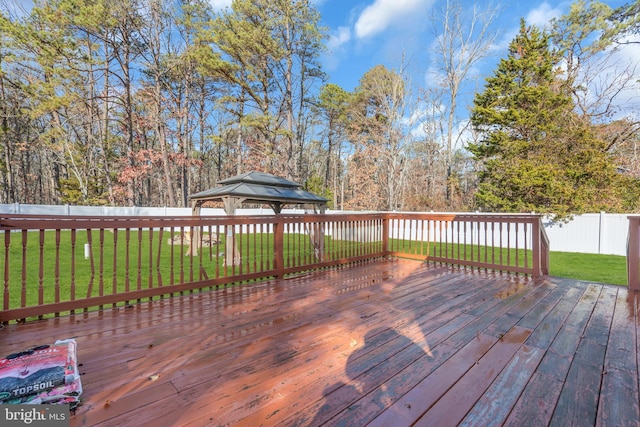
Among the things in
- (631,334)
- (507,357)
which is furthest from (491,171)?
(507,357)

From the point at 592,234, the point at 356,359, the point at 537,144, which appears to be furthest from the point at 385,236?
the point at 537,144

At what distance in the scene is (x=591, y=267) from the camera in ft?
20.5

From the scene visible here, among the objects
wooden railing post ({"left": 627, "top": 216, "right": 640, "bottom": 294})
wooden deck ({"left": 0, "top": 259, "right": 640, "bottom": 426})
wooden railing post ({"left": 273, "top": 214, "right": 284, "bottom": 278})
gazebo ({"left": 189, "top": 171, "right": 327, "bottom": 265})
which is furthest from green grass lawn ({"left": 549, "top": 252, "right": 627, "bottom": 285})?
gazebo ({"left": 189, "top": 171, "right": 327, "bottom": 265})

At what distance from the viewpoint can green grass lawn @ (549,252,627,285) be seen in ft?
17.0

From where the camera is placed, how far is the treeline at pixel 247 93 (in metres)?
11.5

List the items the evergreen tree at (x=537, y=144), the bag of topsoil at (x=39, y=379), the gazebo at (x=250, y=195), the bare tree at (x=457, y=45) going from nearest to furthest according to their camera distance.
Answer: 1. the bag of topsoil at (x=39, y=379)
2. the gazebo at (x=250, y=195)
3. the evergreen tree at (x=537, y=144)
4. the bare tree at (x=457, y=45)

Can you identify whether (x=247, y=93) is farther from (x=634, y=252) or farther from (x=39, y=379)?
(x=39, y=379)

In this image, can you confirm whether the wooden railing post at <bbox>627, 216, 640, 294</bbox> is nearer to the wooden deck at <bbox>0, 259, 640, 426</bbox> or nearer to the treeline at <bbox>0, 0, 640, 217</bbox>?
the wooden deck at <bbox>0, 259, 640, 426</bbox>

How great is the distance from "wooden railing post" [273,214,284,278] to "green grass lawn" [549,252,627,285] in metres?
5.10

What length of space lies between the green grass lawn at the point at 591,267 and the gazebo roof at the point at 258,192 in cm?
560

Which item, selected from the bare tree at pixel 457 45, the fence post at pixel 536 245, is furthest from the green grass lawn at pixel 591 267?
the bare tree at pixel 457 45

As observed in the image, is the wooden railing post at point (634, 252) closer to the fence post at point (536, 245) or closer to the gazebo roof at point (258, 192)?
the fence post at point (536, 245)

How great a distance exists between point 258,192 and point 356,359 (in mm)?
5699

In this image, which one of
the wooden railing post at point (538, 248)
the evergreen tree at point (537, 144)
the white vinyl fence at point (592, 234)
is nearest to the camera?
the wooden railing post at point (538, 248)
